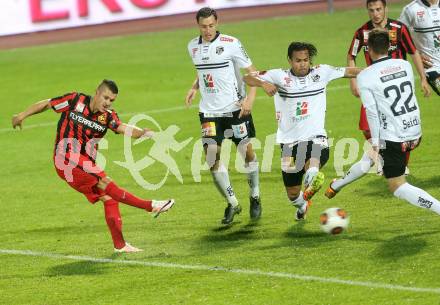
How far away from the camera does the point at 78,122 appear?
12.7 metres

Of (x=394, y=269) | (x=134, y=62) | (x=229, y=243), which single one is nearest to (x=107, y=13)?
(x=134, y=62)

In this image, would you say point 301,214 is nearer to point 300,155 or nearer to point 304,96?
point 300,155

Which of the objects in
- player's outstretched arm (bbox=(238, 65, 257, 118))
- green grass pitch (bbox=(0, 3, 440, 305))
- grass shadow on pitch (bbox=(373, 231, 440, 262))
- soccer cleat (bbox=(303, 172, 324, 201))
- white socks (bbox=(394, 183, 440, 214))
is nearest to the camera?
green grass pitch (bbox=(0, 3, 440, 305))

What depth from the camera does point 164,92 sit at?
2427 cm

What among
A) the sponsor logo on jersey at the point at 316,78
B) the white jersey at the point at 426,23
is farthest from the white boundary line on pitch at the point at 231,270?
the white jersey at the point at 426,23

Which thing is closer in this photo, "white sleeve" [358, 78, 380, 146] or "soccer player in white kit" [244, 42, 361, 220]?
"white sleeve" [358, 78, 380, 146]

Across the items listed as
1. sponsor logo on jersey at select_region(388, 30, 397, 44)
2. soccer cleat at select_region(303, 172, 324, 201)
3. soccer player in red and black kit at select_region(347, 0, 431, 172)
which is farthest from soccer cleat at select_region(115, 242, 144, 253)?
sponsor logo on jersey at select_region(388, 30, 397, 44)

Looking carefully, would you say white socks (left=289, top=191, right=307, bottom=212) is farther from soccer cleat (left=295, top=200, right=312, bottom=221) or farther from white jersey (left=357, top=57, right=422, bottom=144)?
white jersey (left=357, top=57, right=422, bottom=144)

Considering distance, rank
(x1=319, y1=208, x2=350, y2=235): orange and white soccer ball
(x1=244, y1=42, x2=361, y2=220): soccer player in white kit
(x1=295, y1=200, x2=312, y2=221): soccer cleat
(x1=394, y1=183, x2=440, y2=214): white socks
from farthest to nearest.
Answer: (x1=295, y1=200, x2=312, y2=221): soccer cleat
(x1=244, y1=42, x2=361, y2=220): soccer player in white kit
(x1=319, y1=208, x2=350, y2=235): orange and white soccer ball
(x1=394, y1=183, x2=440, y2=214): white socks

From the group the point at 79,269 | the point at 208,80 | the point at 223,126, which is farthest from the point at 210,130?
the point at 79,269

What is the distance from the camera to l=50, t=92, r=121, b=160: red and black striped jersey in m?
12.7

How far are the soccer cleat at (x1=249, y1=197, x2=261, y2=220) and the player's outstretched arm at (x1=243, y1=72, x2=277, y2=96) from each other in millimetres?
1543

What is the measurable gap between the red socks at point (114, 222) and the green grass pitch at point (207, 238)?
24 cm

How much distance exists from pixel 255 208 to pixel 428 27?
163 inches
